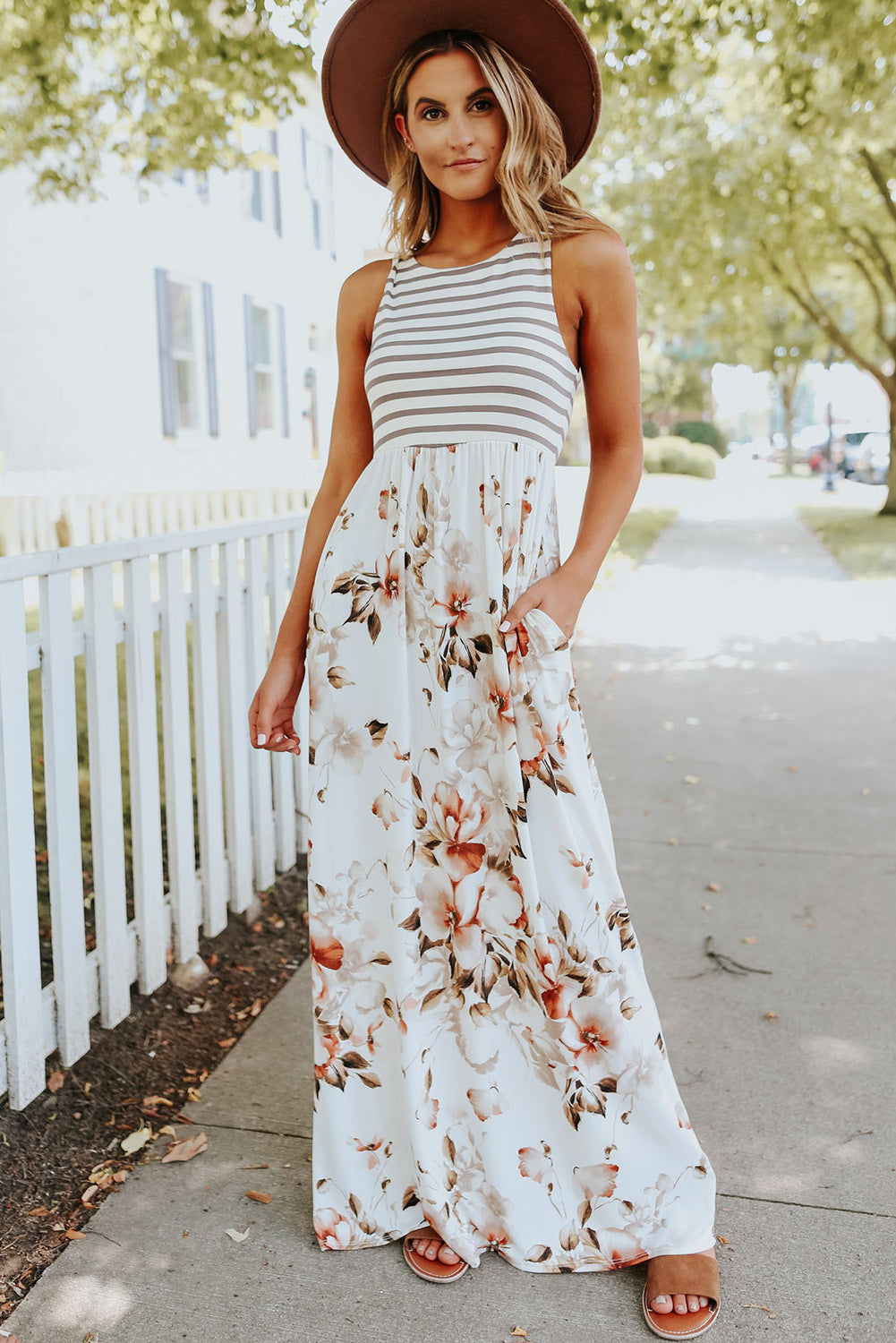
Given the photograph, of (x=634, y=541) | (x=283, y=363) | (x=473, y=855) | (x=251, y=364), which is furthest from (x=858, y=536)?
(x=473, y=855)

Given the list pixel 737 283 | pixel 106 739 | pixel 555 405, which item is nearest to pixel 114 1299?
pixel 106 739

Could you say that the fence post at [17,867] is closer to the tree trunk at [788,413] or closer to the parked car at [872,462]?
the parked car at [872,462]

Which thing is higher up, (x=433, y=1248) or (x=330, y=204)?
(x=330, y=204)

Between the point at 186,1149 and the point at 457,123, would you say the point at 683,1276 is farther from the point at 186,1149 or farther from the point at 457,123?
the point at 457,123

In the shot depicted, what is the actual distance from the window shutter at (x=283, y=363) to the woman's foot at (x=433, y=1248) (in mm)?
15142

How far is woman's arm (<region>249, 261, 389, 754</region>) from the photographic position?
7.56 feet

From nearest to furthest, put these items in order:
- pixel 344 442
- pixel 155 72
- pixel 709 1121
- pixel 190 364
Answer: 1. pixel 344 442
2. pixel 709 1121
3. pixel 155 72
4. pixel 190 364

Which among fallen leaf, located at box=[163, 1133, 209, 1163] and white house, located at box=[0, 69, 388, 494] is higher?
white house, located at box=[0, 69, 388, 494]

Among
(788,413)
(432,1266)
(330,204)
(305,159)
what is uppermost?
(305,159)

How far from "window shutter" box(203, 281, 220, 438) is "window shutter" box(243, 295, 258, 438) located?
0.89 meters

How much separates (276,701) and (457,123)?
110 cm

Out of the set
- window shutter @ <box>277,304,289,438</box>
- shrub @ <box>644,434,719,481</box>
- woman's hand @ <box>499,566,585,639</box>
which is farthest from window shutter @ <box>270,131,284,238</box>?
shrub @ <box>644,434,719,481</box>

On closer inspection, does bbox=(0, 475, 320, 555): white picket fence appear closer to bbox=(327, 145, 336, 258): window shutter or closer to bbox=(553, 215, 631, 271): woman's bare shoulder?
bbox=(327, 145, 336, 258): window shutter

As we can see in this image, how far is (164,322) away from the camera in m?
13.1
